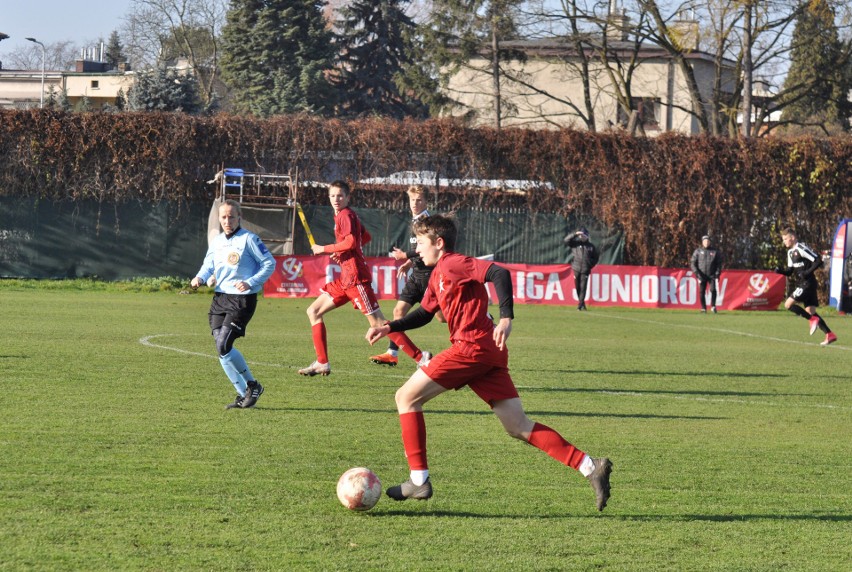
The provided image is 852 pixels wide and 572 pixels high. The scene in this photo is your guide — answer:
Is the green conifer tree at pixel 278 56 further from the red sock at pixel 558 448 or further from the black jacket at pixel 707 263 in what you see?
the red sock at pixel 558 448

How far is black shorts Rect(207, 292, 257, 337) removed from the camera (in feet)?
32.8

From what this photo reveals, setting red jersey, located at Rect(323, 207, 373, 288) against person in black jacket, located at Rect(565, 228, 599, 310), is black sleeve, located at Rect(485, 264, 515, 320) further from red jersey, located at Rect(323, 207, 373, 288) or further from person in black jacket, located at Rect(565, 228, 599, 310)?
person in black jacket, located at Rect(565, 228, 599, 310)

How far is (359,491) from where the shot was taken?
6.30 meters

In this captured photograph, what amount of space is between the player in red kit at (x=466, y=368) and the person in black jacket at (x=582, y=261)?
783 inches

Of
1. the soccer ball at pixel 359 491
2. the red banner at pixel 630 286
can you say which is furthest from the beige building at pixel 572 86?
the soccer ball at pixel 359 491

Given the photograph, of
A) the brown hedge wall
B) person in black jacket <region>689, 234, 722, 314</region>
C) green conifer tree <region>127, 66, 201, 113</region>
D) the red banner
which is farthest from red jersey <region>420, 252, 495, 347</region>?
green conifer tree <region>127, 66, 201, 113</region>

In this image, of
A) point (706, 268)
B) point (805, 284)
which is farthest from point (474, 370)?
point (706, 268)

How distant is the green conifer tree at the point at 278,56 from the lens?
51688 millimetres

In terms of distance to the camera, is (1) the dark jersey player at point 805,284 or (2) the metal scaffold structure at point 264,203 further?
(2) the metal scaffold structure at point 264,203

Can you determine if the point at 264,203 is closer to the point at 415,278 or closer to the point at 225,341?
the point at 415,278

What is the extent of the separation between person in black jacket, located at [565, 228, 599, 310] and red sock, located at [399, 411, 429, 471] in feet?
65.8

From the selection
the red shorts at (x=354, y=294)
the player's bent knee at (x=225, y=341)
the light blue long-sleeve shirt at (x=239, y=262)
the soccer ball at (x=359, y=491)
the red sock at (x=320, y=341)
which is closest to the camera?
the soccer ball at (x=359, y=491)

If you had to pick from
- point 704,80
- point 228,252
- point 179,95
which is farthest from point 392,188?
point 704,80

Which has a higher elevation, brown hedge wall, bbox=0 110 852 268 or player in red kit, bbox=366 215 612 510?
brown hedge wall, bbox=0 110 852 268
